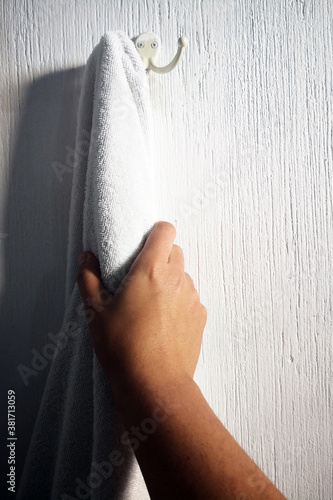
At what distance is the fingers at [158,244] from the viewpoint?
0.39m

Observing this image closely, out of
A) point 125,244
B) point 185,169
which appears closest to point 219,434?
point 125,244

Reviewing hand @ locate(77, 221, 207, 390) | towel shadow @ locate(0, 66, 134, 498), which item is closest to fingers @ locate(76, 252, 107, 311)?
hand @ locate(77, 221, 207, 390)

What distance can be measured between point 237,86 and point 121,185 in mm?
257

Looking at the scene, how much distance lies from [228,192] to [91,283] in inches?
10.0

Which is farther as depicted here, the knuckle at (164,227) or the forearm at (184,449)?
the knuckle at (164,227)

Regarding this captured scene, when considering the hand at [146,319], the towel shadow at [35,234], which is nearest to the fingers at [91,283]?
the hand at [146,319]

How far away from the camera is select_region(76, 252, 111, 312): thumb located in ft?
1.25

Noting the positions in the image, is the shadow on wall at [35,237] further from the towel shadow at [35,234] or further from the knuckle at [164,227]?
the knuckle at [164,227]

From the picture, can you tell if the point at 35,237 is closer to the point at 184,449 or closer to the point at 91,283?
the point at 91,283

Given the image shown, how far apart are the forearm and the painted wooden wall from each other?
0.19 meters

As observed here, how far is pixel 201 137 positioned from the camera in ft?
1.68

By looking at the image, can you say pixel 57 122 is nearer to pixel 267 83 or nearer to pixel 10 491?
pixel 267 83

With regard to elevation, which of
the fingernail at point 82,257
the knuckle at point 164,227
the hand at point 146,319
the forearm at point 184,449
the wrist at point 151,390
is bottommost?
the forearm at point 184,449

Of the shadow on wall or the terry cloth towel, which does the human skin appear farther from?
the shadow on wall
